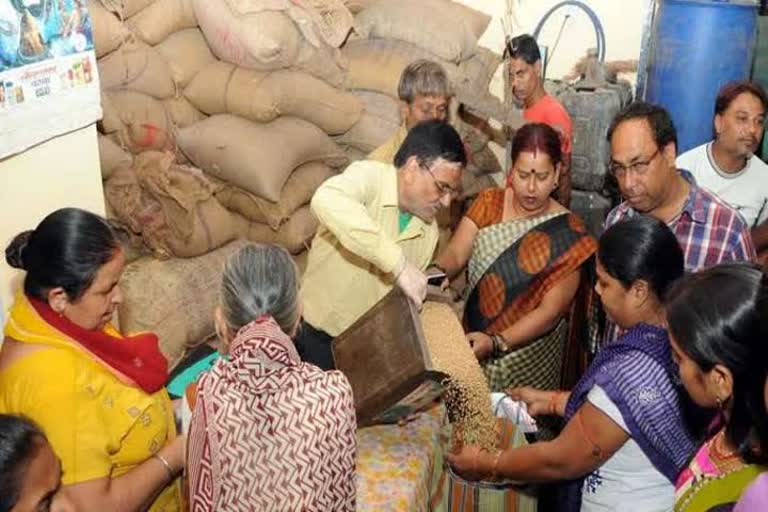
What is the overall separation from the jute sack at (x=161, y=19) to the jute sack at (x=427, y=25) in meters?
1.04

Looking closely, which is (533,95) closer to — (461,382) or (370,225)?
(370,225)

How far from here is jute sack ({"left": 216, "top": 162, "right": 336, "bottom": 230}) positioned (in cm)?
355

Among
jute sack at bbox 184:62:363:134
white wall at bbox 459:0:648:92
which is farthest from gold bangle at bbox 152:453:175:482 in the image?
white wall at bbox 459:0:648:92

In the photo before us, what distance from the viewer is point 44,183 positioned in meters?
2.32

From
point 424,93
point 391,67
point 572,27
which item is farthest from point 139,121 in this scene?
point 572,27

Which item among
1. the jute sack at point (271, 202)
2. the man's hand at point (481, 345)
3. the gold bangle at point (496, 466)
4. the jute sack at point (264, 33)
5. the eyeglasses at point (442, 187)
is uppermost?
the jute sack at point (264, 33)

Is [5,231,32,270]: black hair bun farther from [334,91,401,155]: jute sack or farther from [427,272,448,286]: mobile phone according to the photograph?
[334,91,401,155]: jute sack

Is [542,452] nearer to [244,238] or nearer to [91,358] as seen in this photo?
[91,358]

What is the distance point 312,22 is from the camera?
12.4 feet

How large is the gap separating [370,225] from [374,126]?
1801mm

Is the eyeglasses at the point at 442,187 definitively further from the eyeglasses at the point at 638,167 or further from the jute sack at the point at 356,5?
the jute sack at the point at 356,5

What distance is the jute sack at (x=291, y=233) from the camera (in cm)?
360

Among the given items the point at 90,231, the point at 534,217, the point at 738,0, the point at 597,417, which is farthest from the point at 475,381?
the point at 738,0

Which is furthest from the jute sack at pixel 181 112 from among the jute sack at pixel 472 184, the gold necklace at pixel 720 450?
the gold necklace at pixel 720 450
